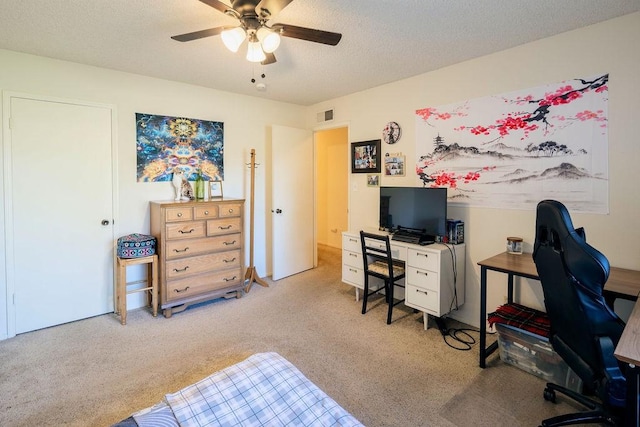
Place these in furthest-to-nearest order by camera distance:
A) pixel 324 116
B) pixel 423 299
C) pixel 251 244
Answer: pixel 324 116 < pixel 251 244 < pixel 423 299

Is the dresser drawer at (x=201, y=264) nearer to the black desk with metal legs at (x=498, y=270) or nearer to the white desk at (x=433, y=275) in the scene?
the white desk at (x=433, y=275)

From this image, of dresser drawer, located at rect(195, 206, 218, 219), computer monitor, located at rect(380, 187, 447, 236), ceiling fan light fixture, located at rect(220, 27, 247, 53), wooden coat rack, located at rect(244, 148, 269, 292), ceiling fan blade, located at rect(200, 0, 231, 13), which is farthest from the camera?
wooden coat rack, located at rect(244, 148, 269, 292)

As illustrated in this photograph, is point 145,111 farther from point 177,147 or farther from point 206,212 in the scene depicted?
point 206,212

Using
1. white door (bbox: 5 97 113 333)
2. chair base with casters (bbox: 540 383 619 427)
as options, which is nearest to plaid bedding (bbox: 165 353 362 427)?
chair base with casters (bbox: 540 383 619 427)

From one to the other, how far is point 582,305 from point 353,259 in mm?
2295

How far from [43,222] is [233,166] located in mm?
1977

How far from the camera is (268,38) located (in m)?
1.82

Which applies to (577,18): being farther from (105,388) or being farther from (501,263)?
(105,388)

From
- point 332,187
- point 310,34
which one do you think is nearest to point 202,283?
point 310,34

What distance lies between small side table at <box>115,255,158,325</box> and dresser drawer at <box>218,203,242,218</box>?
0.78 m

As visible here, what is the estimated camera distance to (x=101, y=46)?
8.47 feet

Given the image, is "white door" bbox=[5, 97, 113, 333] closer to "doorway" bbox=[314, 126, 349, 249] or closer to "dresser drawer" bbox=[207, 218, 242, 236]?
"dresser drawer" bbox=[207, 218, 242, 236]

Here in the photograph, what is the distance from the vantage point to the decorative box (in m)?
2.99

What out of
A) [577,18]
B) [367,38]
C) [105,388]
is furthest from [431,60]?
[105,388]
